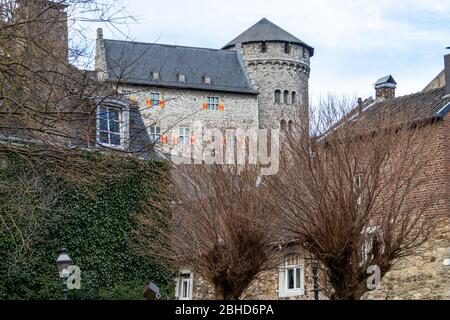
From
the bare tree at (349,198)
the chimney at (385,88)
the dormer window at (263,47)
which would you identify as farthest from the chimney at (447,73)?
the dormer window at (263,47)

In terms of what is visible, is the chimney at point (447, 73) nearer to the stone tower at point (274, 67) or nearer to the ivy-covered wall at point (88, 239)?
the ivy-covered wall at point (88, 239)

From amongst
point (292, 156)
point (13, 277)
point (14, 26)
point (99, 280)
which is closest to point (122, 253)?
point (99, 280)

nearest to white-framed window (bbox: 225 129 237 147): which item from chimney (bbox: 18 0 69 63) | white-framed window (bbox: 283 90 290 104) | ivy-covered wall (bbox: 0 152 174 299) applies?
ivy-covered wall (bbox: 0 152 174 299)

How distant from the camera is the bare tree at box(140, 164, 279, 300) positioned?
54.9 ft

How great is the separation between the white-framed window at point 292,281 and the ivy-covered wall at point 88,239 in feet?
13.1

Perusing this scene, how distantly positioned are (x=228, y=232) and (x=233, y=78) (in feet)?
148

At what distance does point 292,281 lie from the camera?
24.2m

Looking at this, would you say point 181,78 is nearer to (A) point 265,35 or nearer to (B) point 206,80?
(B) point 206,80

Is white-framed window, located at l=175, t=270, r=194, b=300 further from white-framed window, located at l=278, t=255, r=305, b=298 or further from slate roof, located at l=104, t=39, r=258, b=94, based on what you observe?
slate roof, located at l=104, t=39, r=258, b=94

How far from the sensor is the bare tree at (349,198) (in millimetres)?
14414

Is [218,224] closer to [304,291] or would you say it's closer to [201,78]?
[304,291]

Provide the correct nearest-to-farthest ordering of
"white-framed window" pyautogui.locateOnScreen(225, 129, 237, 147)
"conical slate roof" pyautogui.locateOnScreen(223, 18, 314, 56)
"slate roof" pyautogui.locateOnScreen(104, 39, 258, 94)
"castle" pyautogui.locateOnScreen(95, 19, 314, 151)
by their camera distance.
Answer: "white-framed window" pyautogui.locateOnScreen(225, 129, 237, 147), "castle" pyautogui.locateOnScreen(95, 19, 314, 151), "slate roof" pyautogui.locateOnScreen(104, 39, 258, 94), "conical slate roof" pyautogui.locateOnScreen(223, 18, 314, 56)

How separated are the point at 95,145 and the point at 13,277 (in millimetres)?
7924

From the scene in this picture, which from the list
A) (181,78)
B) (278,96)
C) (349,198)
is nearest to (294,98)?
(278,96)
